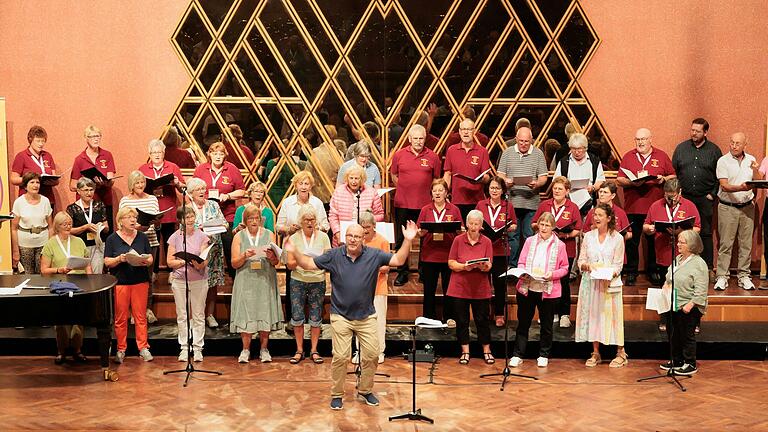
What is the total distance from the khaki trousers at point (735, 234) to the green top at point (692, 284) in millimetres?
1525

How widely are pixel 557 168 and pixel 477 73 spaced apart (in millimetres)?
1486

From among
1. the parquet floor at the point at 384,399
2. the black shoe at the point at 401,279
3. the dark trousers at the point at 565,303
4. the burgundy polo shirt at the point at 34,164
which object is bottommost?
Result: the parquet floor at the point at 384,399

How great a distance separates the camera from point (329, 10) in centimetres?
966

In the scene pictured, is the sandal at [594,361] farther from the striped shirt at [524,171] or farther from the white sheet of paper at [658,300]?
the striped shirt at [524,171]

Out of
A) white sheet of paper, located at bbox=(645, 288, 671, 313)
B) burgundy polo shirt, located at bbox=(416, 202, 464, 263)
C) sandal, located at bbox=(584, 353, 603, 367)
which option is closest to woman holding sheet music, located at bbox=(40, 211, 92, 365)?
burgundy polo shirt, located at bbox=(416, 202, 464, 263)

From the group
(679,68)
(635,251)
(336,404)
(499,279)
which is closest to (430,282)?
(499,279)

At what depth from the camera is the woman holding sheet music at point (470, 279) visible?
302 inches

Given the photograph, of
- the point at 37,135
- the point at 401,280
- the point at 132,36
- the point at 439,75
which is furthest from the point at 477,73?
the point at 37,135

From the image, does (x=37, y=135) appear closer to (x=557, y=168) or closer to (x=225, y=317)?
(x=225, y=317)

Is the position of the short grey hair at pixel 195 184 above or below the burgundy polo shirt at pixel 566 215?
above

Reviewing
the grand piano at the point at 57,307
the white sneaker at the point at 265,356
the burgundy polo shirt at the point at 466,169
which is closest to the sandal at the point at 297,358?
the white sneaker at the point at 265,356

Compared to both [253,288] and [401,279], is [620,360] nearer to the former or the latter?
[401,279]

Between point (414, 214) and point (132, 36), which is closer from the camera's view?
→ point (414, 214)

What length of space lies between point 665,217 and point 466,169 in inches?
68.4
